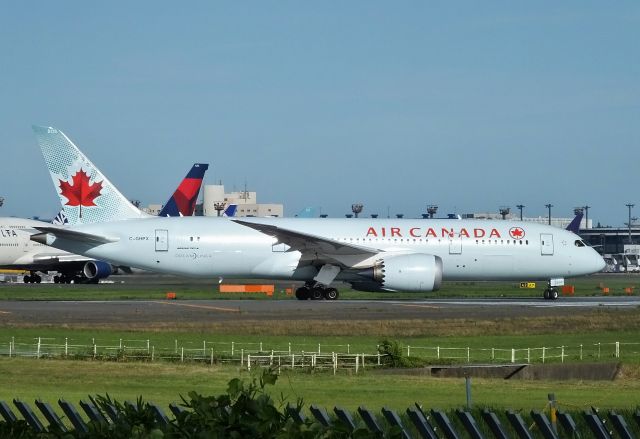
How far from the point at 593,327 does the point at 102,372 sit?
21725 millimetres

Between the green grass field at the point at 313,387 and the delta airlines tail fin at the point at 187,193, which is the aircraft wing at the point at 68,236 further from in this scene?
the delta airlines tail fin at the point at 187,193

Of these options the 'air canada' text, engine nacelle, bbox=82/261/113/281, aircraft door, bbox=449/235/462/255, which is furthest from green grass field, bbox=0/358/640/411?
engine nacelle, bbox=82/261/113/281

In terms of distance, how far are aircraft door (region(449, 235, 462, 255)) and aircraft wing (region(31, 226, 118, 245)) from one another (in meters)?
16.5

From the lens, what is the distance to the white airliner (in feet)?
179

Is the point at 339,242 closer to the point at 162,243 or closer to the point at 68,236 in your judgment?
the point at 162,243

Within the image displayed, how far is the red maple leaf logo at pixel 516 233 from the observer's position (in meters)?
57.9

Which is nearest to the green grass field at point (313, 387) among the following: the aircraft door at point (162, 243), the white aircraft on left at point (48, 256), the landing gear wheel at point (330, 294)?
the aircraft door at point (162, 243)

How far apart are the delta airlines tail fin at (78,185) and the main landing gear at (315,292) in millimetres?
Result: 8952

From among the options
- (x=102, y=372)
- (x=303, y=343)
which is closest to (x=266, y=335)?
(x=303, y=343)

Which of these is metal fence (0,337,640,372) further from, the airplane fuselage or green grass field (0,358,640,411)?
the airplane fuselage

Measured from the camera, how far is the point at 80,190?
2235 inches

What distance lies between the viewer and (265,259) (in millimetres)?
55625

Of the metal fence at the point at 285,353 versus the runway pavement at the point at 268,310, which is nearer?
the metal fence at the point at 285,353

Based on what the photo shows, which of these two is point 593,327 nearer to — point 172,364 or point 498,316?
point 498,316
